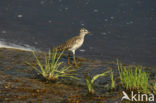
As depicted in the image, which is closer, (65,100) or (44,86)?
(65,100)

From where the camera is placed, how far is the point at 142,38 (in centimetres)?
1852

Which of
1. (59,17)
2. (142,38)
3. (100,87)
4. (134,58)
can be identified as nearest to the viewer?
(100,87)

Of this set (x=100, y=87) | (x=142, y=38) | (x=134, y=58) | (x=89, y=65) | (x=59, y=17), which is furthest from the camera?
(x=59, y=17)

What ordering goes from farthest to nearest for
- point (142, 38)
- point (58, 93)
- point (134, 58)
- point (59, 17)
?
point (59, 17)
point (142, 38)
point (134, 58)
point (58, 93)

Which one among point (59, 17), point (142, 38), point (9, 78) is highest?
point (59, 17)

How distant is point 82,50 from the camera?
56.7ft

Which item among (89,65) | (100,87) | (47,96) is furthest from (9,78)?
(89,65)

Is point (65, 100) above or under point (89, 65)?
under

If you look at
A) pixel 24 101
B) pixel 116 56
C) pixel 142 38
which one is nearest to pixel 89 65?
pixel 24 101

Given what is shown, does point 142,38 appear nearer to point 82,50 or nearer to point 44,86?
point 82,50

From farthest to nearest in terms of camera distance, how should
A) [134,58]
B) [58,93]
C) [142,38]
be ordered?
1. [142,38]
2. [134,58]
3. [58,93]

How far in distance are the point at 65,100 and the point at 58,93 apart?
20.5 inches

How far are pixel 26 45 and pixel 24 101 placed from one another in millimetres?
9873

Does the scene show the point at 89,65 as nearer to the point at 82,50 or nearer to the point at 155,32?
the point at 82,50
